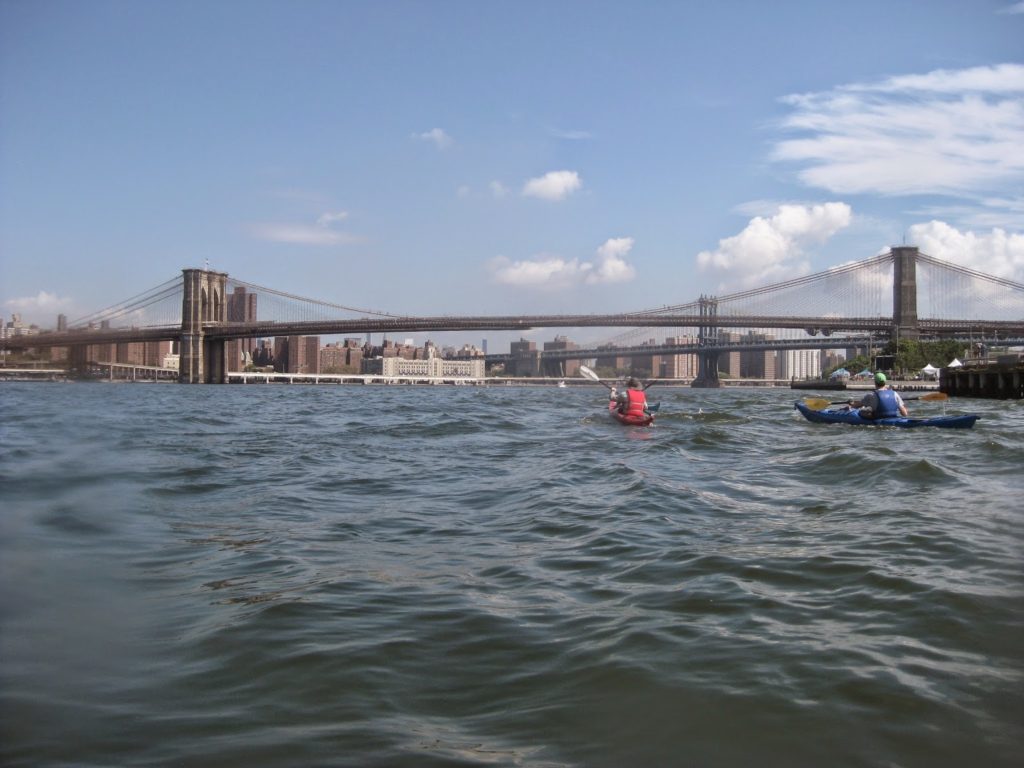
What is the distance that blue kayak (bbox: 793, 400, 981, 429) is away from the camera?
15562 mm

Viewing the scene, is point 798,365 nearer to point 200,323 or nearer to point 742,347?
point 742,347

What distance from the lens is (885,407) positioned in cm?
1609

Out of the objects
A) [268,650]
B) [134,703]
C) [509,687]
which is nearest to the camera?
[134,703]

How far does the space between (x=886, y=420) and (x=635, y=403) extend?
5.30 m

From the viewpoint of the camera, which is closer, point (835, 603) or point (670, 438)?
point (835, 603)

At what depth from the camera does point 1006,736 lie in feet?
9.16

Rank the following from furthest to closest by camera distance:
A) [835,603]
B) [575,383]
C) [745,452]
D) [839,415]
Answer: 1. [575,383]
2. [839,415]
3. [745,452]
4. [835,603]

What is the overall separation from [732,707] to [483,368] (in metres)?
111

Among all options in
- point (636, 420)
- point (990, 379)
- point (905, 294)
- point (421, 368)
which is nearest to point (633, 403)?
point (636, 420)

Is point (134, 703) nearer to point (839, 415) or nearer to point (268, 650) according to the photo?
point (268, 650)

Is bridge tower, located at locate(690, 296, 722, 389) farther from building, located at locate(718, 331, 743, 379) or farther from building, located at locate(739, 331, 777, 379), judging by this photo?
building, located at locate(739, 331, 777, 379)

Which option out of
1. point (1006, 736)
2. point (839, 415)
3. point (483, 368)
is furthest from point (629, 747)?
point (483, 368)

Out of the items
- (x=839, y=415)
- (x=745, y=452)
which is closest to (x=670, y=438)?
(x=745, y=452)

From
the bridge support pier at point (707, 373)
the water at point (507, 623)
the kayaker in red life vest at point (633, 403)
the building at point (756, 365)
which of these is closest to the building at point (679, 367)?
the building at point (756, 365)
